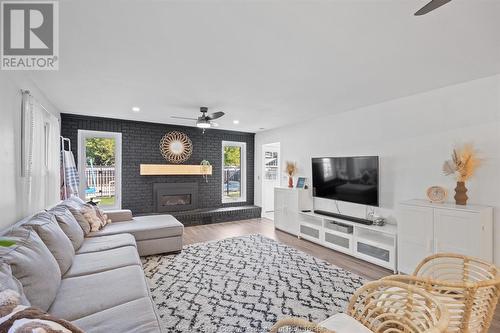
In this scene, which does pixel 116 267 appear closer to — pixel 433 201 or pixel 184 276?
pixel 184 276

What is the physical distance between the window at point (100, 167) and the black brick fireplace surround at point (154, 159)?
140mm

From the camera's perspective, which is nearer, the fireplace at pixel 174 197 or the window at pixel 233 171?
the fireplace at pixel 174 197

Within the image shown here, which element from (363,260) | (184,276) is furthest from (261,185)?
(184,276)

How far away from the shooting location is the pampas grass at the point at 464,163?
2.66 m

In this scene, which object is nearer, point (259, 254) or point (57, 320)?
point (57, 320)

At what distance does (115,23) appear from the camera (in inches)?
65.5

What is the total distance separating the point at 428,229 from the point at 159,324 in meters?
3.03

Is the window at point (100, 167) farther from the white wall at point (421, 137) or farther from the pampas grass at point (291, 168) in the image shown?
the white wall at point (421, 137)

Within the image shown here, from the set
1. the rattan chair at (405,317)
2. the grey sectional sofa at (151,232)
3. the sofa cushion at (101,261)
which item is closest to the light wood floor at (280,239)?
the grey sectional sofa at (151,232)

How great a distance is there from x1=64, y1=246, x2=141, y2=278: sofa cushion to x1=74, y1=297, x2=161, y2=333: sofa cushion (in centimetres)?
74

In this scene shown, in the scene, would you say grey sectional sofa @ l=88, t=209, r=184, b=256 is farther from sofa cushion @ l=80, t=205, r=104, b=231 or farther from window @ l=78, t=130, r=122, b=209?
window @ l=78, t=130, r=122, b=209

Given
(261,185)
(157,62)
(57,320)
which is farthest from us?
(261,185)

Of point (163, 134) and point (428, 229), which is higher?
point (163, 134)

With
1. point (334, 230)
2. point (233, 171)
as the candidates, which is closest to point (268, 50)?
point (334, 230)
